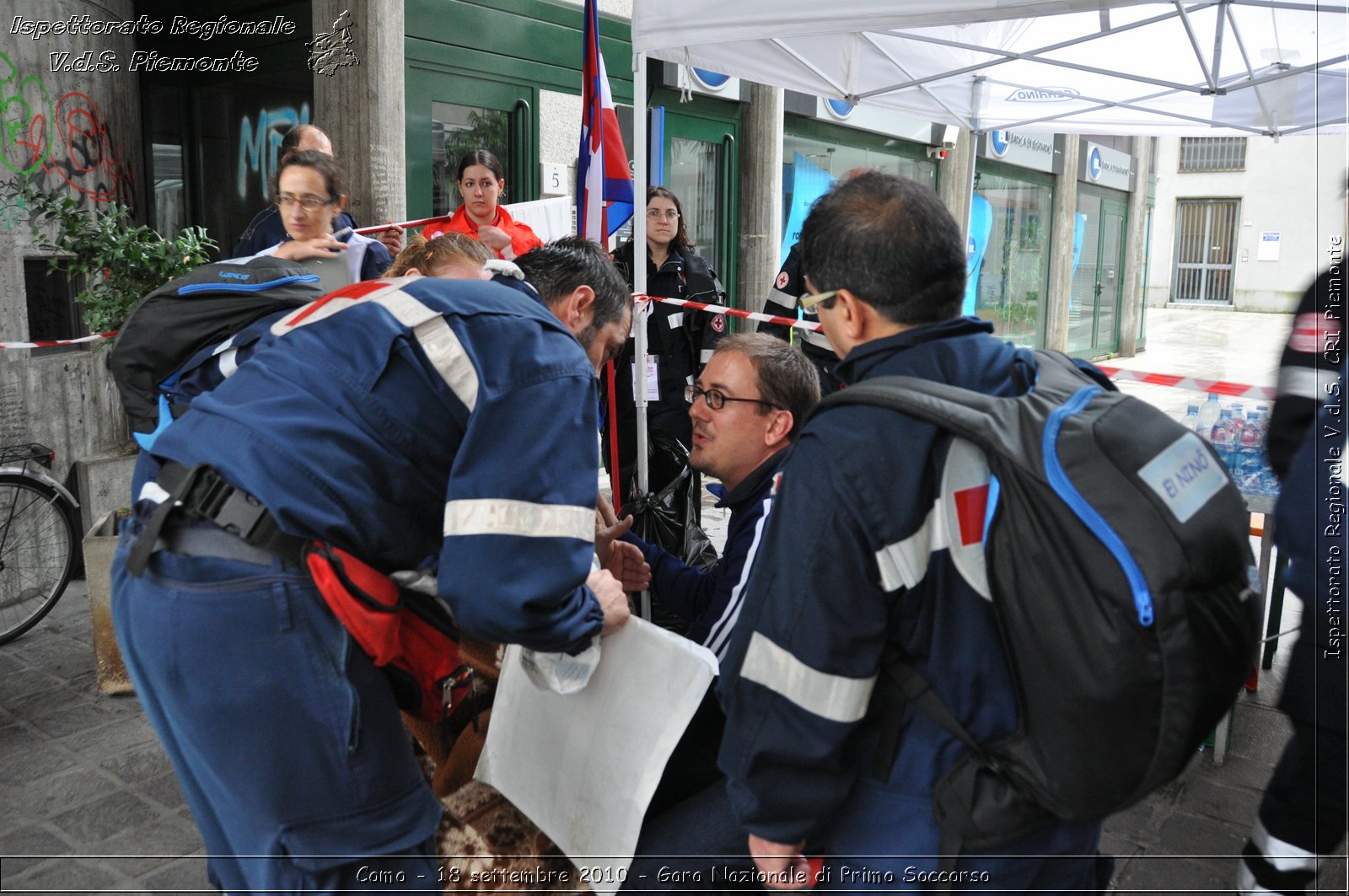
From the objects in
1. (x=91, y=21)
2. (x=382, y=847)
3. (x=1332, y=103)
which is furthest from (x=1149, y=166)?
(x=382, y=847)

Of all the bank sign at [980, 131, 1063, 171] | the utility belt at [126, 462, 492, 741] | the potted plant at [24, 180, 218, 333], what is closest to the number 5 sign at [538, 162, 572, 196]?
the potted plant at [24, 180, 218, 333]

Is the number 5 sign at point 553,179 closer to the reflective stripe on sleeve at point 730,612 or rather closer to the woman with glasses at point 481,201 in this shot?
the woman with glasses at point 481,201

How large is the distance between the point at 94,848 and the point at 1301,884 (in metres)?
3.24

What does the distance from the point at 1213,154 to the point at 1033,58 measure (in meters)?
31.5

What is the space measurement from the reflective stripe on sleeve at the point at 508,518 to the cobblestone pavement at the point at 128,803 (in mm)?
1778

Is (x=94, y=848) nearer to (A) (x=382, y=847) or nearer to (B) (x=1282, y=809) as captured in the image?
(A) (x=382, y=847)

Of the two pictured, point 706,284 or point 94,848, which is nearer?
point 94,848

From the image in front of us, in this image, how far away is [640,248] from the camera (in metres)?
4.59

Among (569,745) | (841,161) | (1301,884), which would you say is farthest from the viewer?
(841,161)

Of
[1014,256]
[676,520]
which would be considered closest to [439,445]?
[676,520]

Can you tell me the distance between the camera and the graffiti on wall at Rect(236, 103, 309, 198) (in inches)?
277

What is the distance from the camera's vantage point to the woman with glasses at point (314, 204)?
3.88 m

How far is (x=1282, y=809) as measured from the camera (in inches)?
92.6

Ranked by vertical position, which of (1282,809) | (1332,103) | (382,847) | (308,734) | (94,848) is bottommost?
(94,848)
